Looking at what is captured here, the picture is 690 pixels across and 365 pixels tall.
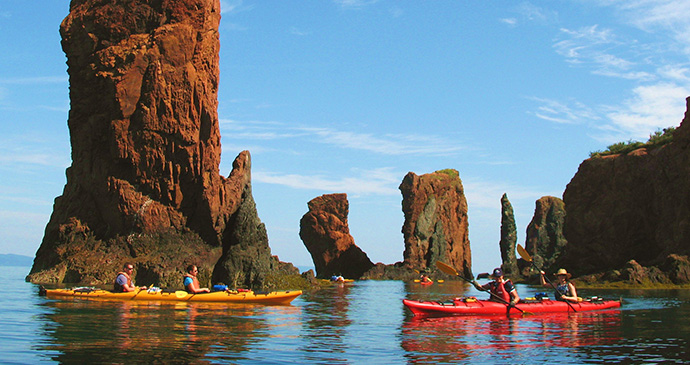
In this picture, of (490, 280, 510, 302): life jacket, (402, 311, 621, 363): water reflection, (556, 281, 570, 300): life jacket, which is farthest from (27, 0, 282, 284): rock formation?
(402, 311, 621, 363): water reflection

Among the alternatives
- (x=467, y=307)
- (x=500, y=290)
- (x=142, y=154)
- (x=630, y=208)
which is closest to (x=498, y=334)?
(x=467, y=307)

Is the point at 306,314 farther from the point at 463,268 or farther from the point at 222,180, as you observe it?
the point at 463,268

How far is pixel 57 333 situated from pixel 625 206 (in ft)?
182

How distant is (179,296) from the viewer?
1044 inches

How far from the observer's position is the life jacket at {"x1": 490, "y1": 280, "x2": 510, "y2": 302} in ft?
73.3

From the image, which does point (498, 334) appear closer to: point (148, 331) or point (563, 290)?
point (563, 290)

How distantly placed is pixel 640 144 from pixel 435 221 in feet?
128

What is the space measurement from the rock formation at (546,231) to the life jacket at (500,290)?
237 feet

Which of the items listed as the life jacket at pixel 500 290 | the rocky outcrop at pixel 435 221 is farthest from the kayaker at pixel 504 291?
the rocky outcrop at pixel 435 221

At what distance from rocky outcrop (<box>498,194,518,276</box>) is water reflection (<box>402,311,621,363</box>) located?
77869 millimetres

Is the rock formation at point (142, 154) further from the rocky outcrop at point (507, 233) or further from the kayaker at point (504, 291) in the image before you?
the rocky outcrop at point (507, 233)

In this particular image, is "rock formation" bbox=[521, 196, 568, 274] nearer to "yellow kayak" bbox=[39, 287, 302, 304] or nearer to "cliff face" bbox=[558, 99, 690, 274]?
"cliff face" bbox=[558, 99, 690, 274]

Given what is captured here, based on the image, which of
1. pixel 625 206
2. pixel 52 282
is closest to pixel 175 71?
pixel 52 282

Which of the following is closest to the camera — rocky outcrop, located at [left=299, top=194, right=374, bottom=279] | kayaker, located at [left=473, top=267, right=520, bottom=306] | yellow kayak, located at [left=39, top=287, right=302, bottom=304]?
kayaker, located at [left=473, top=267, right=520, bottom=306]
